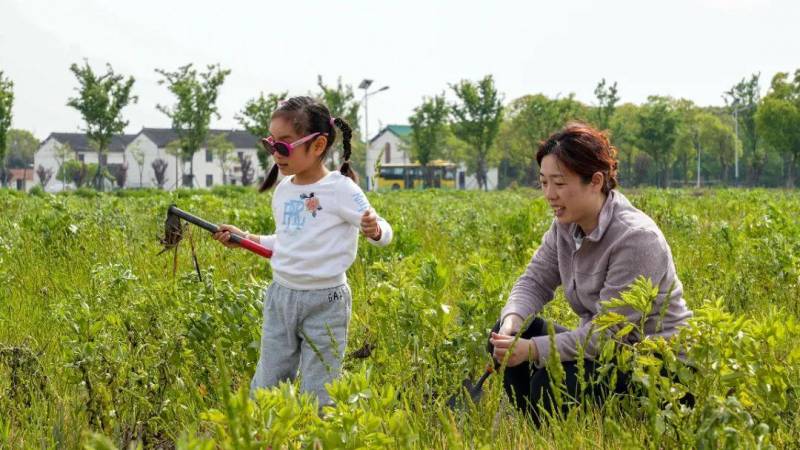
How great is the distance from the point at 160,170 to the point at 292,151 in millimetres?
78735

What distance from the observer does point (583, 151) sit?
123 inches

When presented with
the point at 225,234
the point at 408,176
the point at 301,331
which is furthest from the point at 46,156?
the point at 301,331

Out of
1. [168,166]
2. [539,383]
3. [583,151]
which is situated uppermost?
[168,166]

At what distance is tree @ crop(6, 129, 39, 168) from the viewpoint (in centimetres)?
10387

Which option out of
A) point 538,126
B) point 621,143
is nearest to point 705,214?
point 538,126

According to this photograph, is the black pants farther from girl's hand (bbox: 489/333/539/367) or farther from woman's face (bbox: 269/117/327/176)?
woman's face (bbox: 269/117/327/176)

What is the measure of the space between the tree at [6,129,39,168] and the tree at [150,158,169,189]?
33297 millimetres

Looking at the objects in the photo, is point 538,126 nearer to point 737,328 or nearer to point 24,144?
point 737,328

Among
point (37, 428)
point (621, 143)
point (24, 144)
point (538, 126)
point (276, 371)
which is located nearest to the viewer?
point (37, 428)

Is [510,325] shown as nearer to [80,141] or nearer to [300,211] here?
[300,211]

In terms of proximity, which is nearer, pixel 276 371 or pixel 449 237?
pixel 276 371

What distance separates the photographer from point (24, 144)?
111 meters

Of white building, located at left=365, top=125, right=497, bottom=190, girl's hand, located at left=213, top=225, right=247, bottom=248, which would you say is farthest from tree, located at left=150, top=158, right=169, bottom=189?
girl's hand, located at left=213, top=225, right=247, bottom=248

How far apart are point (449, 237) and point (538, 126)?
49.5 m
